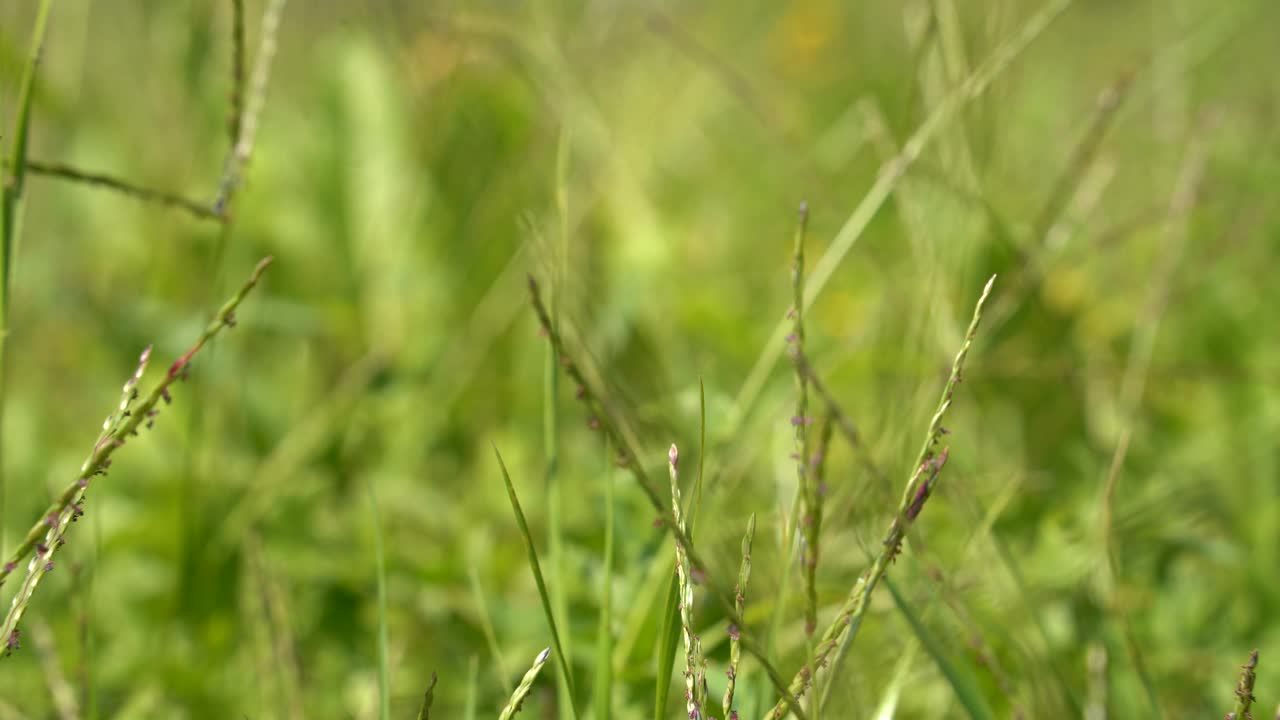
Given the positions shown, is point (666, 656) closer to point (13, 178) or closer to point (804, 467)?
point (804, 467)

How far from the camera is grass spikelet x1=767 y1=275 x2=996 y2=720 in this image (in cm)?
49

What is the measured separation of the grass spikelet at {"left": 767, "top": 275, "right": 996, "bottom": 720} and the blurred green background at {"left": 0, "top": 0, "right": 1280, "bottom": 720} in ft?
0.06

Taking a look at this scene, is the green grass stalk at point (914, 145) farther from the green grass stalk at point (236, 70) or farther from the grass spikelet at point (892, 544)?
the green grass stalk at point (236, 70)

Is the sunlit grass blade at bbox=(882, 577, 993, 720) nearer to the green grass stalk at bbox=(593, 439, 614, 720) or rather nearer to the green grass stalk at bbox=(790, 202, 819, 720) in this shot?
the green grass stalk at bbox=(790, 202, 819, 720)

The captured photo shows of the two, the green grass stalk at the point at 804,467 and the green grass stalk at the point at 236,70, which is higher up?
the green grass stalk at the point at 236,70

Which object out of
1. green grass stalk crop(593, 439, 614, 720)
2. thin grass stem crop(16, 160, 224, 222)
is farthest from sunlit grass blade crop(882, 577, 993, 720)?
thin grass stem crop(16, 160, 224, 222)

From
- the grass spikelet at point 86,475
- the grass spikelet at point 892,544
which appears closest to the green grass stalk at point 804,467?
the grass spikelet at point 892,544

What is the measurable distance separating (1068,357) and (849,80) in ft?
6.56

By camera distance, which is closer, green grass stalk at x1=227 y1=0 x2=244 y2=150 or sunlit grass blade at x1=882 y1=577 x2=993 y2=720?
sunlit grass blade at x1=882 y1=577 x2=993 y2=720

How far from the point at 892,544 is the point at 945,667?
8 cm

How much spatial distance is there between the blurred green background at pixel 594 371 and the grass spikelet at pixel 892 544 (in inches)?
0.7

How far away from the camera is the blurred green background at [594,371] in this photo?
87cm

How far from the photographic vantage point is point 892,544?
520 mm

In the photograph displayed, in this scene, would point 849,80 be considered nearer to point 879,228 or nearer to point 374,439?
point 879,228
